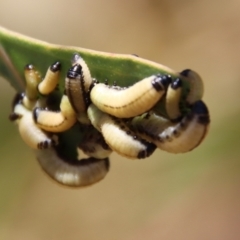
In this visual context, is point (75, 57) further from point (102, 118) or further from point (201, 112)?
point (201, 112)

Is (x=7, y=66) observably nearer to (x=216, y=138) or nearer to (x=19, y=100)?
(x=19, y=100)

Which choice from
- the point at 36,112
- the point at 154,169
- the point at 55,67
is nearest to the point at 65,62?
the point at 55,67

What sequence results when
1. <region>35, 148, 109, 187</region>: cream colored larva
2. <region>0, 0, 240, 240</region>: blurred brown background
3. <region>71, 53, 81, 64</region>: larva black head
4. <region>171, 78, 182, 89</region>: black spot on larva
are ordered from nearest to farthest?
<region>171, 78, 182, 89</region>: black spot on larva → <region>71, 53, 81, 64</region>: larva black head → <region>35, 148, 109, 187</region>: cream colored larva → <region>0, 0, 240, 240</region>: blurred brown background

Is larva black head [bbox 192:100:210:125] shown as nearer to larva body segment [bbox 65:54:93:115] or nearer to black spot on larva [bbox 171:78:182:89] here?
black spot on larva [bbox 171:78:182:89]

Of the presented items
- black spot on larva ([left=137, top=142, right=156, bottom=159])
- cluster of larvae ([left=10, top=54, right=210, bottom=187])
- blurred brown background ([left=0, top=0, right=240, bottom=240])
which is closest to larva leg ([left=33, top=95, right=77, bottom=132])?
cluster of larvae ([left=10, top=54, right=210, bottom=187])

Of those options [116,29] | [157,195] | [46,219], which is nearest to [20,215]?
[46,219]
